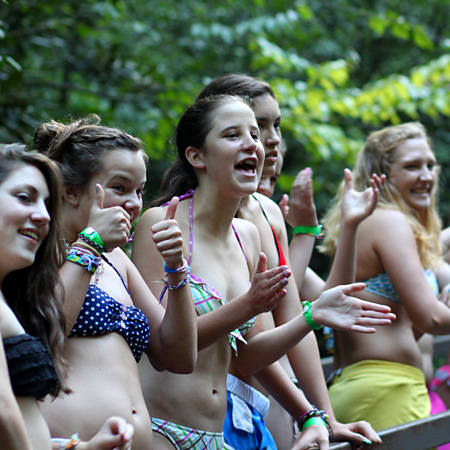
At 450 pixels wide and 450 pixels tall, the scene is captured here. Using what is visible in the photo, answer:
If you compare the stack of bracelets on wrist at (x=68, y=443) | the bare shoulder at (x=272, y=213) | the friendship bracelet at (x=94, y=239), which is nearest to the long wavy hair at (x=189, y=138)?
the bare shoulder at (x=272, y=213)

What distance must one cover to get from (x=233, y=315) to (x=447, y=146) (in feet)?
24.5

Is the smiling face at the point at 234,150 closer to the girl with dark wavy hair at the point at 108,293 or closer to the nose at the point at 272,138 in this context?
the girl with dark wavy hair at the point at 108,293

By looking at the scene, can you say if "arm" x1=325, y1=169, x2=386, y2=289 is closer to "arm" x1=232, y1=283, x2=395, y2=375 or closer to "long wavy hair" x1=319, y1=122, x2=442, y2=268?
"long wavy hair" x1=319, y1=122, x2=442, y2=268

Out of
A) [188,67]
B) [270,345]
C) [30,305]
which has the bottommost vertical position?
[270,345]

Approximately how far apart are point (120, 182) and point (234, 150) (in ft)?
1.77

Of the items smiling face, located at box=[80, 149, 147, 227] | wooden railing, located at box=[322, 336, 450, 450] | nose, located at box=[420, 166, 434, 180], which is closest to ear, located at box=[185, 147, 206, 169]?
smiling face, located at box=[80, 149, 147, 227]

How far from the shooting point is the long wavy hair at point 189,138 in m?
2.55

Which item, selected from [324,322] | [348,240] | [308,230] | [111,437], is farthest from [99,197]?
[308,230]

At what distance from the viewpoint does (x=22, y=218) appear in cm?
159

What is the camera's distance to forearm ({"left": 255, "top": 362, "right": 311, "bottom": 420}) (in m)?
2.59

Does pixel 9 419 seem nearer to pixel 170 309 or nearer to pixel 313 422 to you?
pixel 170 309

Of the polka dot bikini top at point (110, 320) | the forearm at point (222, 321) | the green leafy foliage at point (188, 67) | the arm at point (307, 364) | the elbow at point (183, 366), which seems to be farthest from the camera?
the green leafy foliage at point (188, 67)

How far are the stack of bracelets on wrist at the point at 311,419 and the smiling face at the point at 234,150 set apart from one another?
3.02 feet

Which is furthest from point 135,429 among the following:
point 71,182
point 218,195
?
point 218,195
